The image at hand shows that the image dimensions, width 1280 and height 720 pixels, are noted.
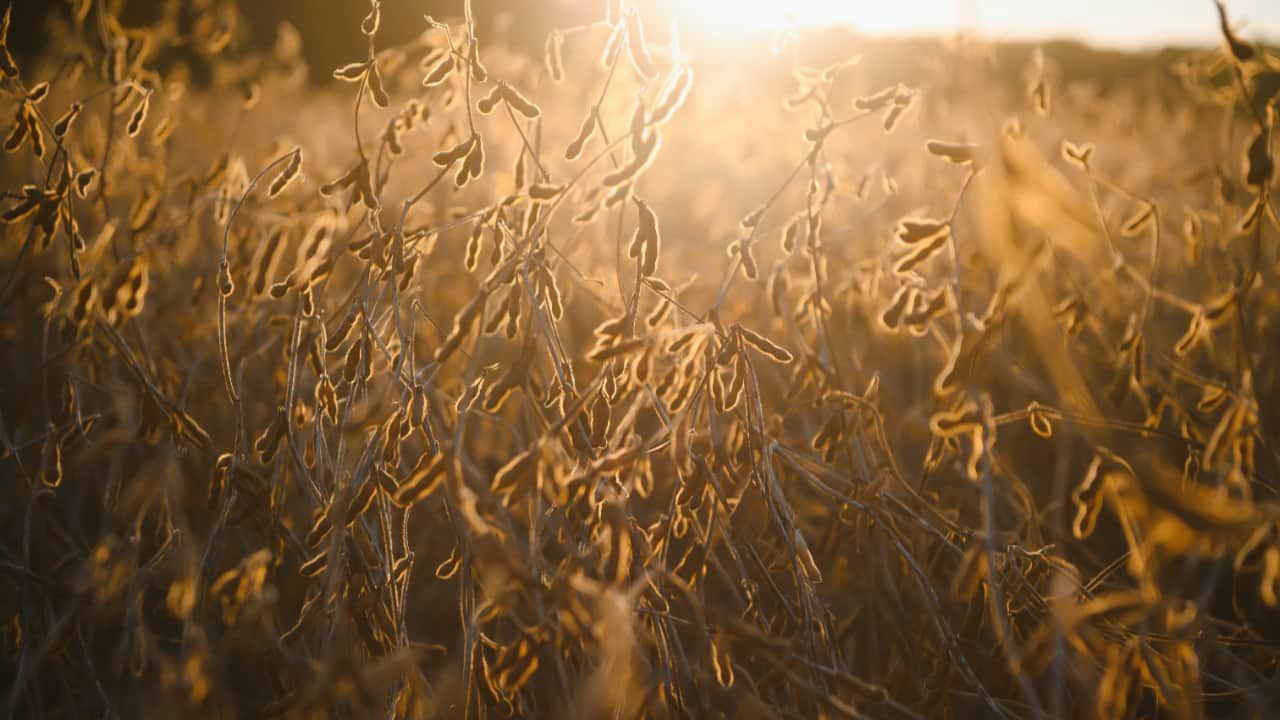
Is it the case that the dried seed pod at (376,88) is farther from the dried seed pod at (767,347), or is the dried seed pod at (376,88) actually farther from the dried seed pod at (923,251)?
the dried seed pod at (923,251)

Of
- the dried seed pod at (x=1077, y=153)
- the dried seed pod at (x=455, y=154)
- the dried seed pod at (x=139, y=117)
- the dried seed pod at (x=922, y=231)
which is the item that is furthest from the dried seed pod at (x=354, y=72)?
the dried seed pod at (x=1077, y=153)

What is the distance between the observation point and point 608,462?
85 cm

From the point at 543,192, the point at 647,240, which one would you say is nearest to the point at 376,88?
the point at 543,192

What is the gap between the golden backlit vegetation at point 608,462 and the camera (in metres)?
0.82

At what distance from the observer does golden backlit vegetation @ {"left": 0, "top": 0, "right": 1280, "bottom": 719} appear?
821mm

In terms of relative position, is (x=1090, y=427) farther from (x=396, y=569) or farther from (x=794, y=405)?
(x=396, y=569)

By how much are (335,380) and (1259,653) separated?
4.63 feet

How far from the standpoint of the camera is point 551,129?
4.65m

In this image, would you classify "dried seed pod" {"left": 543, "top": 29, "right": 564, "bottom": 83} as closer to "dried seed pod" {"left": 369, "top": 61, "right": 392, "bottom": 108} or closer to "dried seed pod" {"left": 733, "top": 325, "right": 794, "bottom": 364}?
"dried seed pod" {"left": 369, "top": 61, "right": 392, "bottom": 108}

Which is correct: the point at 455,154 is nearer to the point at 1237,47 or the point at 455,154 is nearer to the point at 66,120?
the point at 66,120

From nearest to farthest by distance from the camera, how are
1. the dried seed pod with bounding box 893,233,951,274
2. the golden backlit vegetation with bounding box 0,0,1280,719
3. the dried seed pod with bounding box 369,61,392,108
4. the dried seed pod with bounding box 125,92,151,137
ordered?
the golden backlit vegetation with bounding box 0,0,1280,719
the dried seed pod with bounding box 893,233,951,274
the dried seed pod with bounding box 369,61,392,108
the dried seed pod with bounding box 125,92,151,137

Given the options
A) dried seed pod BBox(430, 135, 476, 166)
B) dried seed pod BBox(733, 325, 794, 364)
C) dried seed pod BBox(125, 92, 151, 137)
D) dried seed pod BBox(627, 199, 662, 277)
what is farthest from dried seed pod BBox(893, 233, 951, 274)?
dried seed pod BBox(125, 92, 151, 137)

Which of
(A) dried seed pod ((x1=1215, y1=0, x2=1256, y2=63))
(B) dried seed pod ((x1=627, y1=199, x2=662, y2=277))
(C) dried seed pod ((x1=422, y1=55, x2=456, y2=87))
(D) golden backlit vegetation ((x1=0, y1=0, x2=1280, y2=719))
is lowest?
(D) golden backlit vegetation ((x1=0, y1=0, x2=1280, y2=719))

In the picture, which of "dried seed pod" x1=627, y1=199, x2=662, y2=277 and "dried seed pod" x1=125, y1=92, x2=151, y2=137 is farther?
"dried seed pod" x1=125, y1=92, x2=151, y2=137
